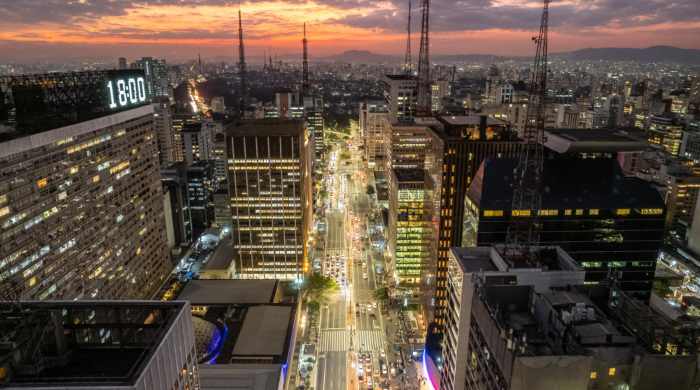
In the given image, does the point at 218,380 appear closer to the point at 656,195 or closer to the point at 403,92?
the point at 656,195

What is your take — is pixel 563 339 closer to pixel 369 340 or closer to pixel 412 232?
pixel 369 340

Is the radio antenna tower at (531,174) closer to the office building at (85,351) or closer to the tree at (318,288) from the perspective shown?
the office building at (85,351)

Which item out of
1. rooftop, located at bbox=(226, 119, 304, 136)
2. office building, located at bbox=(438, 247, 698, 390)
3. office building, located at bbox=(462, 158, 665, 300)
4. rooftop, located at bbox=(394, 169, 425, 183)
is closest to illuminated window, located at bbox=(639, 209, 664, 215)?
office building, located at bbox=(462, 158, 665, 300)

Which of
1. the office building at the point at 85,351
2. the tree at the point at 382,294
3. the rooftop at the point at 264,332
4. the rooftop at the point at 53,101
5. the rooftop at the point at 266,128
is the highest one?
the rooftop at the point at 53,101

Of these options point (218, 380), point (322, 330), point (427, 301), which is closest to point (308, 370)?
point (322, 330)

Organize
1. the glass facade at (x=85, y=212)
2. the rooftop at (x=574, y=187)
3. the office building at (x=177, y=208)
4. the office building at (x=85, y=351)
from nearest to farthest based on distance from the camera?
the office building at (x=85, y=351), the glass facade at (x=85, y=212), the rooftop at (x=574, y=187), the office building at (x=177, y=208)

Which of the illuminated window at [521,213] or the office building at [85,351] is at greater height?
the office building at [85,351]

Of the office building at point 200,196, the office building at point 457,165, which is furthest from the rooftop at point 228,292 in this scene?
the office building at point 200,196

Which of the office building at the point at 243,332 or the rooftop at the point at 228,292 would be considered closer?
the office building at the point at 243,332

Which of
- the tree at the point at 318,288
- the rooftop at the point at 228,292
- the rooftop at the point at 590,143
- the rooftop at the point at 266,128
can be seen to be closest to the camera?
the rooftop at the point at 590,143
